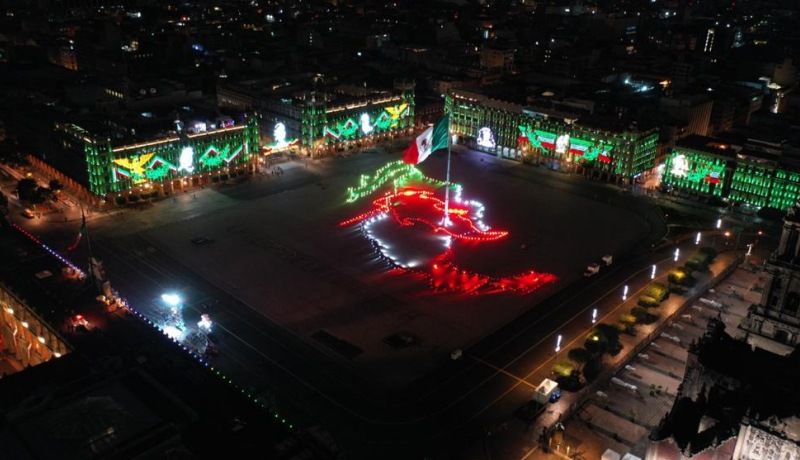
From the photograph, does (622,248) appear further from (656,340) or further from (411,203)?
(411,203)

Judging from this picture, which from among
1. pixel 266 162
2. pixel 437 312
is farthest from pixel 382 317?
pixel 266 162

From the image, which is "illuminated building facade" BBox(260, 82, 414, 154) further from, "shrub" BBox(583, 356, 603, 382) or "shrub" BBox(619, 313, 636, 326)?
"shrub" BBox(583, 356, 603, 382)

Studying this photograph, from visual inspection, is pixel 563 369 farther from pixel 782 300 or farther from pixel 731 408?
pixel 782 300

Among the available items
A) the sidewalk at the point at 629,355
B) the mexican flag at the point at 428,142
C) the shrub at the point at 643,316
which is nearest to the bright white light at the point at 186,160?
the mexican flag at the point at 428,142

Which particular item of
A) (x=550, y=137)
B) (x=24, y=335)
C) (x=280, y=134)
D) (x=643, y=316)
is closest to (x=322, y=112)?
(x=280, y=134)

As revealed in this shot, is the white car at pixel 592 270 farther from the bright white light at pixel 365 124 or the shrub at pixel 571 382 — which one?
the bright white light at pixel 365 124

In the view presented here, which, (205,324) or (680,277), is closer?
(205,324)
